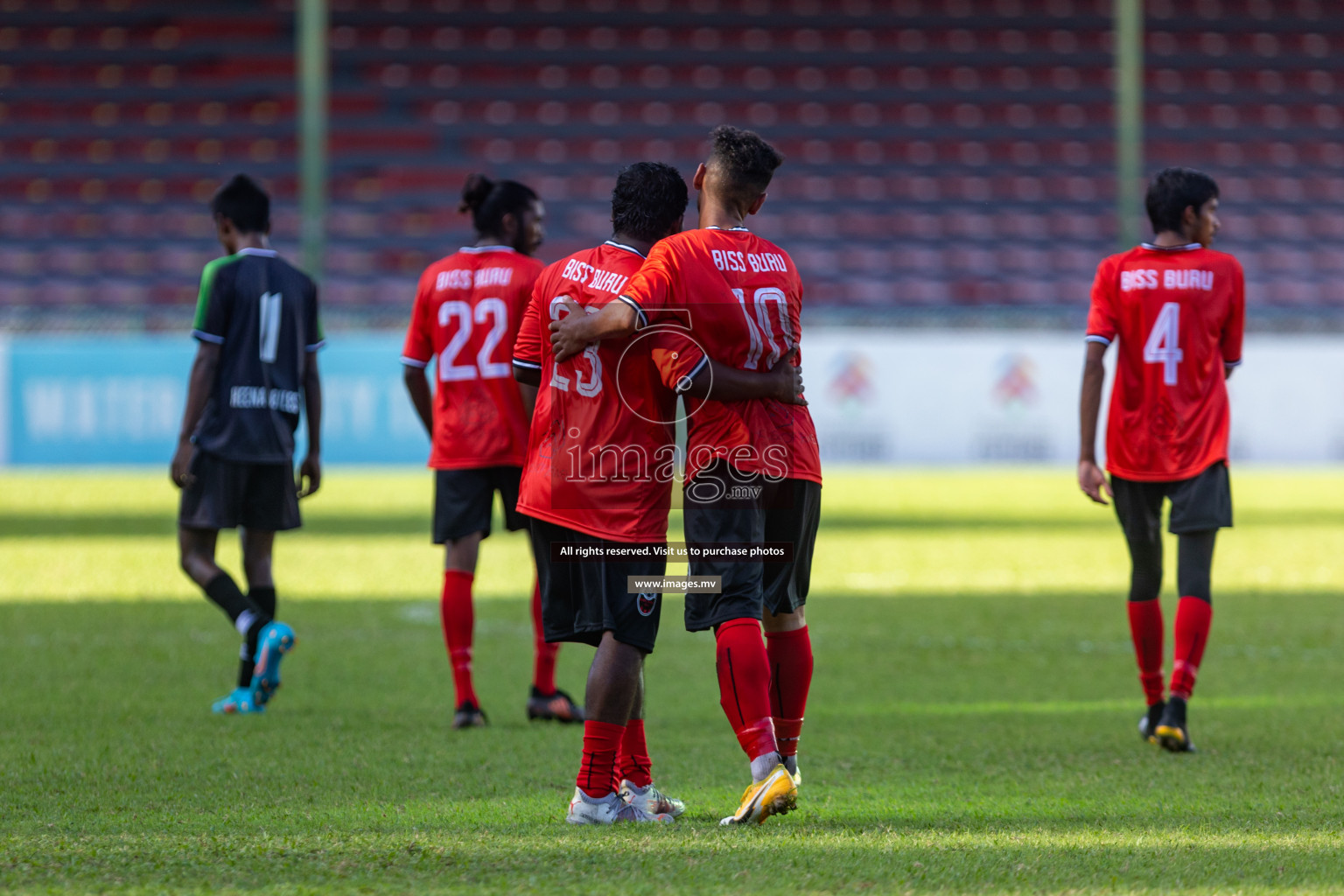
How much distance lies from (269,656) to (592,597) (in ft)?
6.91

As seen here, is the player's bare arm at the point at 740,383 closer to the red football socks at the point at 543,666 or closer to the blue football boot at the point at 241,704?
the red football socks at the point at 543,666

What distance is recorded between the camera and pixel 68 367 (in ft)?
55.9

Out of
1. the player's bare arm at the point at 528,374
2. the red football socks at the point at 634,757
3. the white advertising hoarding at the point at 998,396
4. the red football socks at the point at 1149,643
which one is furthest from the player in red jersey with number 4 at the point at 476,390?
the white advertising hoarding at the point at 998,396

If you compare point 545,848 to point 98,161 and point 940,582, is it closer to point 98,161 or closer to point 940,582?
point 940,582

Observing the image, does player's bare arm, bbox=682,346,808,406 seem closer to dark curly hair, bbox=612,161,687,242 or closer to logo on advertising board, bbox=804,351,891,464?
dark curly hair, bbox=612,161,687,242

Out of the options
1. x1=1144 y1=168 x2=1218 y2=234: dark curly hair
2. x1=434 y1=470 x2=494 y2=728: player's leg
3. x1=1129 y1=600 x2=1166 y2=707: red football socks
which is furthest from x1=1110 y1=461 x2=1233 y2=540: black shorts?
x1=434 y1=470 x2=494 y2=728: player's leg

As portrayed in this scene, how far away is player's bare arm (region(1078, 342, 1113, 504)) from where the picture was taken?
5.15m

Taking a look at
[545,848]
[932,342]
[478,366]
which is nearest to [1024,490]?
[932,342]

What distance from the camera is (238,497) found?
225 inches

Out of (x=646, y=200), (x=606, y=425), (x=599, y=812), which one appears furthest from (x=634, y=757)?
(x=646, y=200)

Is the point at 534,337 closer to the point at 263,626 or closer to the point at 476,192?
the point at 476,192

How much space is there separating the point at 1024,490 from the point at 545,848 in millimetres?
13280

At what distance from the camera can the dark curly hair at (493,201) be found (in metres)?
5.55

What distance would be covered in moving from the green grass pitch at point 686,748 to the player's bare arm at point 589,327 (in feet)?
3.72
